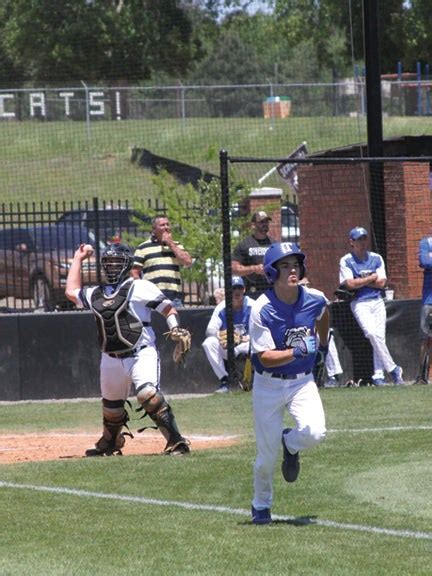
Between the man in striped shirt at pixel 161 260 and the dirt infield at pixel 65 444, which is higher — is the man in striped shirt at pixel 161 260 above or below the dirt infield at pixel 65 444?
above

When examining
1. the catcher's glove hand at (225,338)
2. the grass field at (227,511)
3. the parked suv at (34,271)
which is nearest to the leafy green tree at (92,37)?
the parked suv at (34,271)

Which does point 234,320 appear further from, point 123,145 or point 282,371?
point 123,145

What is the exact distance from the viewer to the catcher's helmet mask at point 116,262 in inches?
431

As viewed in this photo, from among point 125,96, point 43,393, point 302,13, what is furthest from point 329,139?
point 43,393

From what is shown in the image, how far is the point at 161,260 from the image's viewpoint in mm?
16172

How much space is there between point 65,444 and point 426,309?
5650 mm

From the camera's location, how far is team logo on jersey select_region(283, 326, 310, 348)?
816cm

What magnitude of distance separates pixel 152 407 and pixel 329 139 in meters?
32.8

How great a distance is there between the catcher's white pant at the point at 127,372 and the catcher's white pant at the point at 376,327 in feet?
17.2

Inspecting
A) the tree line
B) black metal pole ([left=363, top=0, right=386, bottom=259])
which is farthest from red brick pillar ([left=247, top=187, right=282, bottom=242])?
the tree line

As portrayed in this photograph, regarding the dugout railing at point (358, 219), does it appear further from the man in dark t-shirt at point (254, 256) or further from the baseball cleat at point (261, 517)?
the baseball cleat at point (261, 517)

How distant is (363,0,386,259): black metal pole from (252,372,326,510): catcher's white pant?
30.1 ft

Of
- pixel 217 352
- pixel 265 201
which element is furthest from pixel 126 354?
pixel 265 201

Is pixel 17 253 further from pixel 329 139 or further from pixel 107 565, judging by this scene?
pixel 329 139
